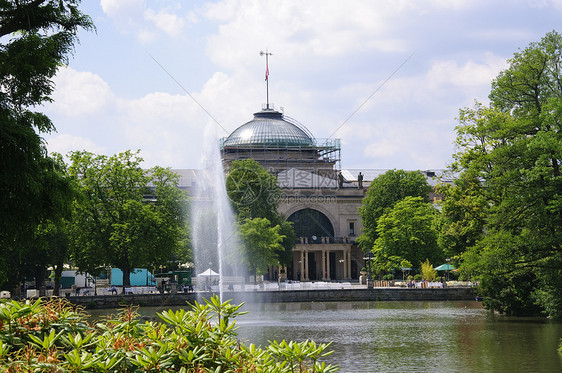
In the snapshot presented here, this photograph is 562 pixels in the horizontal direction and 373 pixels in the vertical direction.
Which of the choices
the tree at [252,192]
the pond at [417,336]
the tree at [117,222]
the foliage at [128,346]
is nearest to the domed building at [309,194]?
the tree at [252,192]

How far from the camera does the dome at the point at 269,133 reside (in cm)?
11125

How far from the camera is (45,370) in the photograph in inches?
281

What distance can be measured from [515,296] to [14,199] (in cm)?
3563

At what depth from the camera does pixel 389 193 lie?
290 ft

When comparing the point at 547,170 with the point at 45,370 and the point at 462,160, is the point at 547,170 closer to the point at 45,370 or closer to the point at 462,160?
the point at 462,160

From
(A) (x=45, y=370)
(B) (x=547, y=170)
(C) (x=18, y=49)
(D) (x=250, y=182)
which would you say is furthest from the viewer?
(D) (x=250, y=182)

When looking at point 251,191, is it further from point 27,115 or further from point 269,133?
point 27,115

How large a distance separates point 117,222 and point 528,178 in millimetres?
37833

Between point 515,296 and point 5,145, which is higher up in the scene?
point 5,145

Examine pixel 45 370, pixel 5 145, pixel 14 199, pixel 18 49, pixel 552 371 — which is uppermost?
pixel 18 49

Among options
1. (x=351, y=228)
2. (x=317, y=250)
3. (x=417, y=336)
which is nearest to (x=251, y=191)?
(x=317, y=250)

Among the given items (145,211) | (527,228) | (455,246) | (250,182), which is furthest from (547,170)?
(250,182)

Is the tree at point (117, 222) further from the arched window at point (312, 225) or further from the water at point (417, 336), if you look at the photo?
the arched window at point (312, 225)

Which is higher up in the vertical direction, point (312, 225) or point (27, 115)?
point (312, 225)
